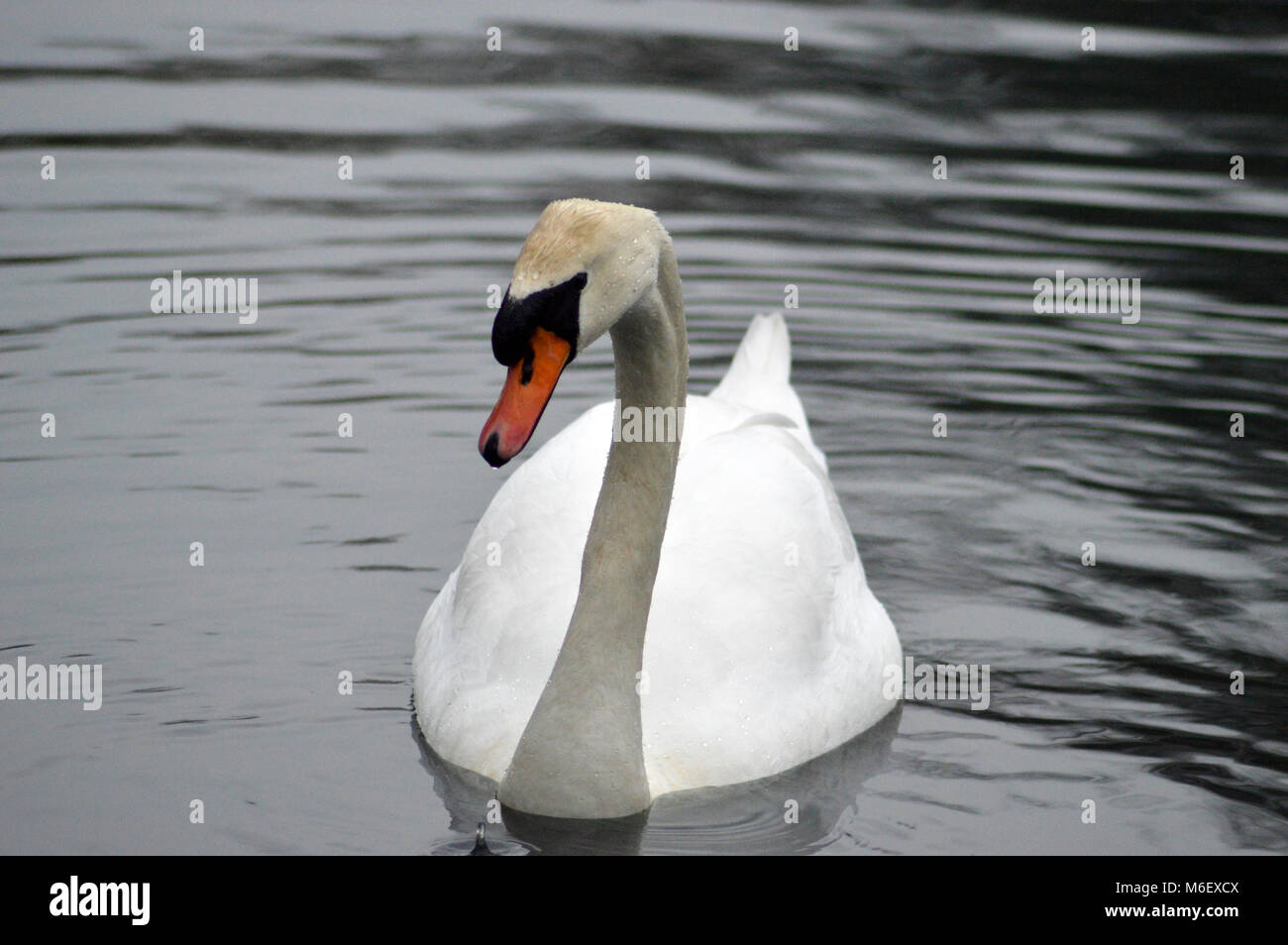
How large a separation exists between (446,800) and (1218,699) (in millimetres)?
2940

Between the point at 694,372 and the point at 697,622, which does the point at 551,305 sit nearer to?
the point at 697,622

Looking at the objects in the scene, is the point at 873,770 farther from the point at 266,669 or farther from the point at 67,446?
the point at 67,446

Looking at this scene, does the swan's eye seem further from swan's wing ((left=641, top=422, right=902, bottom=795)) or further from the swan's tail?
the swan's tail

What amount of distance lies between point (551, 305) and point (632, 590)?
123 centimetres

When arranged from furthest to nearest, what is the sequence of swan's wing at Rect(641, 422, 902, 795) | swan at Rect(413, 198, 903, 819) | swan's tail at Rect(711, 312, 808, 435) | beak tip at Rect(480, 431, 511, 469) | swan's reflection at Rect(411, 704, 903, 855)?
1. swan's tail at Rect(711, 312, 808, 435)
2. swan's wing at Rect(641, 422, 902, 795)
3. swan's reflection at Rect(411, 704, 903, 855)
4. swan at Rect(413, 198, 903, 819)
5. beak tip at Rect(480, 431, 511, 469)

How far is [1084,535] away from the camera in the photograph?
973cm

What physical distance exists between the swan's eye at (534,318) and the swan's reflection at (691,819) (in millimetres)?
1684

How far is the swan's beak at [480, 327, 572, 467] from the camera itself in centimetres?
594

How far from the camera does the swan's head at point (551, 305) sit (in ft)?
19.6

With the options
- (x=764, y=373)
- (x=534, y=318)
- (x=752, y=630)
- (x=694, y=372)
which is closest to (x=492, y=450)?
(x=534, y=318)

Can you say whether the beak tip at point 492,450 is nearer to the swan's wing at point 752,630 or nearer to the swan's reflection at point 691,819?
the swan's reflection at point 691,819

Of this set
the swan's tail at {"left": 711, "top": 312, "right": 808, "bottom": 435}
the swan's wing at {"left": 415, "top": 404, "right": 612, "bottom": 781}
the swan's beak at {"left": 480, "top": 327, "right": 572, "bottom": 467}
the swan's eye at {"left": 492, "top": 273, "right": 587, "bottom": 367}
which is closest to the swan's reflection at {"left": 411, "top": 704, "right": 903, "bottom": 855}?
the swan's wing at {"left": 415, "top": 404, "right": 612, "bottom": 781}

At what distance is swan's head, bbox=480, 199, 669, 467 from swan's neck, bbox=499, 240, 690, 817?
2.09 ft

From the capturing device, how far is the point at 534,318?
19.7ft
